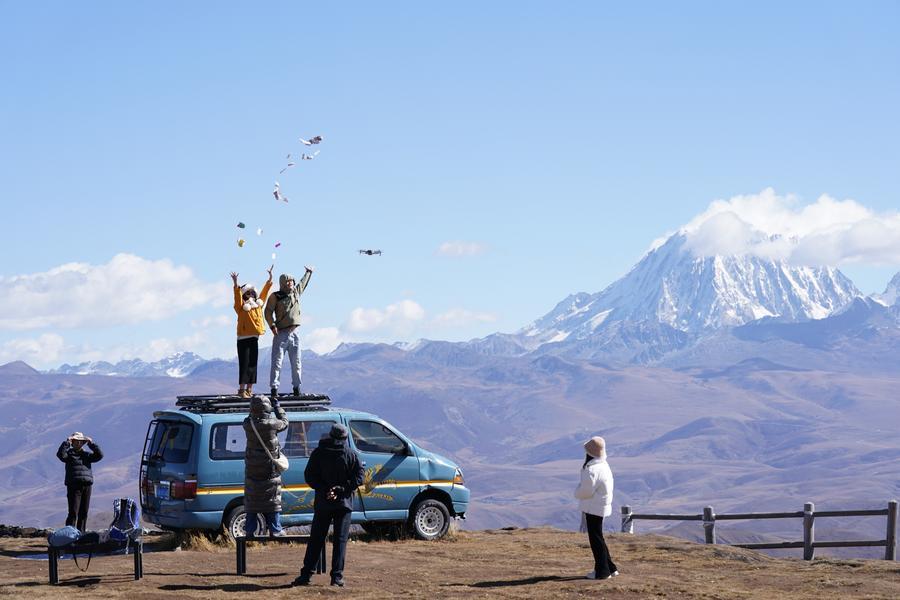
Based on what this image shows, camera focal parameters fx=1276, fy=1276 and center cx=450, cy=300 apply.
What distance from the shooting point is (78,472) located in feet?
66.9

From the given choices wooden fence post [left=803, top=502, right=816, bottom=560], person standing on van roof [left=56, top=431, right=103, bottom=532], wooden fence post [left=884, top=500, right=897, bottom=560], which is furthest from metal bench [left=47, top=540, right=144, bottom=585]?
wooden fence post [left=884, top=500, right=897, bottom=560]

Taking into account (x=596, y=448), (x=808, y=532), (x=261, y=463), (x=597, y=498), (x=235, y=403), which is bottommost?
(x=808, y=532)

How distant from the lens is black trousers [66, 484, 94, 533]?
2044cm

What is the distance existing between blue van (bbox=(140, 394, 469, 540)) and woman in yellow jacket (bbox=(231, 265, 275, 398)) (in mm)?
1130

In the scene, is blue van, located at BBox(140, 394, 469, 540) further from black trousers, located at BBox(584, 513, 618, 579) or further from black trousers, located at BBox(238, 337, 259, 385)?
black trousers, located at BBox(584, 513, 618, 579)

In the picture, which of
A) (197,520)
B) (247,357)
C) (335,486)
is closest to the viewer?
(335,486)

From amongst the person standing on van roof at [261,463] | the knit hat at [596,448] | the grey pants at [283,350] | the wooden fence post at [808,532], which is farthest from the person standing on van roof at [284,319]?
the wooden fence post at [808,532]

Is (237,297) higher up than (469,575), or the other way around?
(237,297)

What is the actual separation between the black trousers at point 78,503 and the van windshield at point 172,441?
4.64 feet

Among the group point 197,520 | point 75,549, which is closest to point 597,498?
point 197,520

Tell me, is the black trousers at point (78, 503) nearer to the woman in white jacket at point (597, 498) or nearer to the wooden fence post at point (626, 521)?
the woman in white jacket at point (597, 498)

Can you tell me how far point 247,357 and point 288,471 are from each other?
2490 millimetres

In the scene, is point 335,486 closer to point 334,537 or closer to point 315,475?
point 315,475

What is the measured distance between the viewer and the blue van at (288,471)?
19.2m
